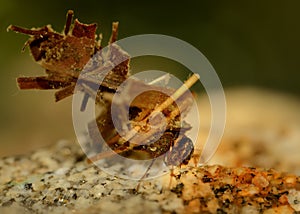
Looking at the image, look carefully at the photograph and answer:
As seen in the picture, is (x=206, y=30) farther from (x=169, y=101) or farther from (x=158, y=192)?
(x=158, y=192)

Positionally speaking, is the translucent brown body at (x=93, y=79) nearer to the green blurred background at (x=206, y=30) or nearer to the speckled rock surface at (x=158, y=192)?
the speckled rock surface at (x=158, y=192)

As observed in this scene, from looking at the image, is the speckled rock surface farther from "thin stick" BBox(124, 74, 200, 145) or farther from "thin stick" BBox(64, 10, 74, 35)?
"thin stick" BBox(64, 10, 74, 35)

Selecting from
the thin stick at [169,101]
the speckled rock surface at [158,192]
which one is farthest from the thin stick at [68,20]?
the speckled rock surface at [158,192]

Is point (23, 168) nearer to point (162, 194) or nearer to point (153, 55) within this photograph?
point (162, 194)

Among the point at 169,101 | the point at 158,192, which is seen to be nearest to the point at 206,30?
the point at 169,101

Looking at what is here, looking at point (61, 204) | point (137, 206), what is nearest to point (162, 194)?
point (137, 206)

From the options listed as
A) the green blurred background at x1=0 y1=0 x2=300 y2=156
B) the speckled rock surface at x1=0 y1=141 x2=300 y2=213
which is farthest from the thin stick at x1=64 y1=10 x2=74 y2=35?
the green blurred background at x1=0 y1=0 x2=300 y2=156
